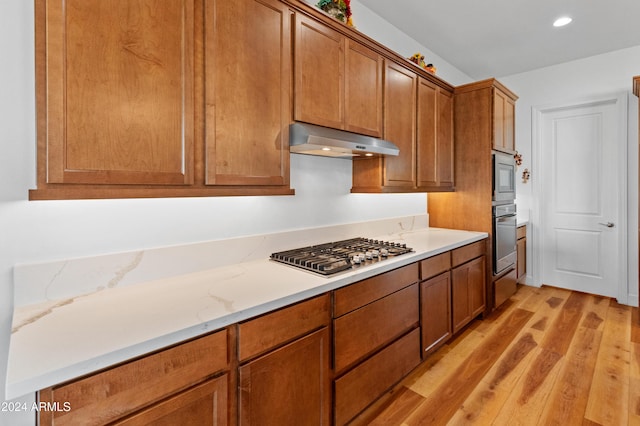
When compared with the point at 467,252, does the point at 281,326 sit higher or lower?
lower

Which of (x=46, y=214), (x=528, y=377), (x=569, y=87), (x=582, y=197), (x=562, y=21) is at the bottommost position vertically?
(x=528, y=377)

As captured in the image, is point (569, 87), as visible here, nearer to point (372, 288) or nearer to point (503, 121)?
point (503, 121)

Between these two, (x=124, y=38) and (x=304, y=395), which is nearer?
(x=124, y=38)

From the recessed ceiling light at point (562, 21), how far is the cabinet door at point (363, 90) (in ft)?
6.53

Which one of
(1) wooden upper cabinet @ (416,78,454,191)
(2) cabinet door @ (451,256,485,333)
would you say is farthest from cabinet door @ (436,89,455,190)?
(2) cabinet door @ (451,256,485,333)

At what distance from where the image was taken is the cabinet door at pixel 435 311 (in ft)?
7.32

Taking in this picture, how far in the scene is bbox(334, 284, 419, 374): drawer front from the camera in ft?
5.26

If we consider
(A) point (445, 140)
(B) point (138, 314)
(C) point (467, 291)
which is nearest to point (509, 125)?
(A) point (445, 140)

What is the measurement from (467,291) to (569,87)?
305 cm

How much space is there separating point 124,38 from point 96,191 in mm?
580

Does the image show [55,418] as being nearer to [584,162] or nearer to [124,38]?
[124,38]

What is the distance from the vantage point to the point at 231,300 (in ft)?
4.15

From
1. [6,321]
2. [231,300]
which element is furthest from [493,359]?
[6,321]

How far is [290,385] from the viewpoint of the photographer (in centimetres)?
135
